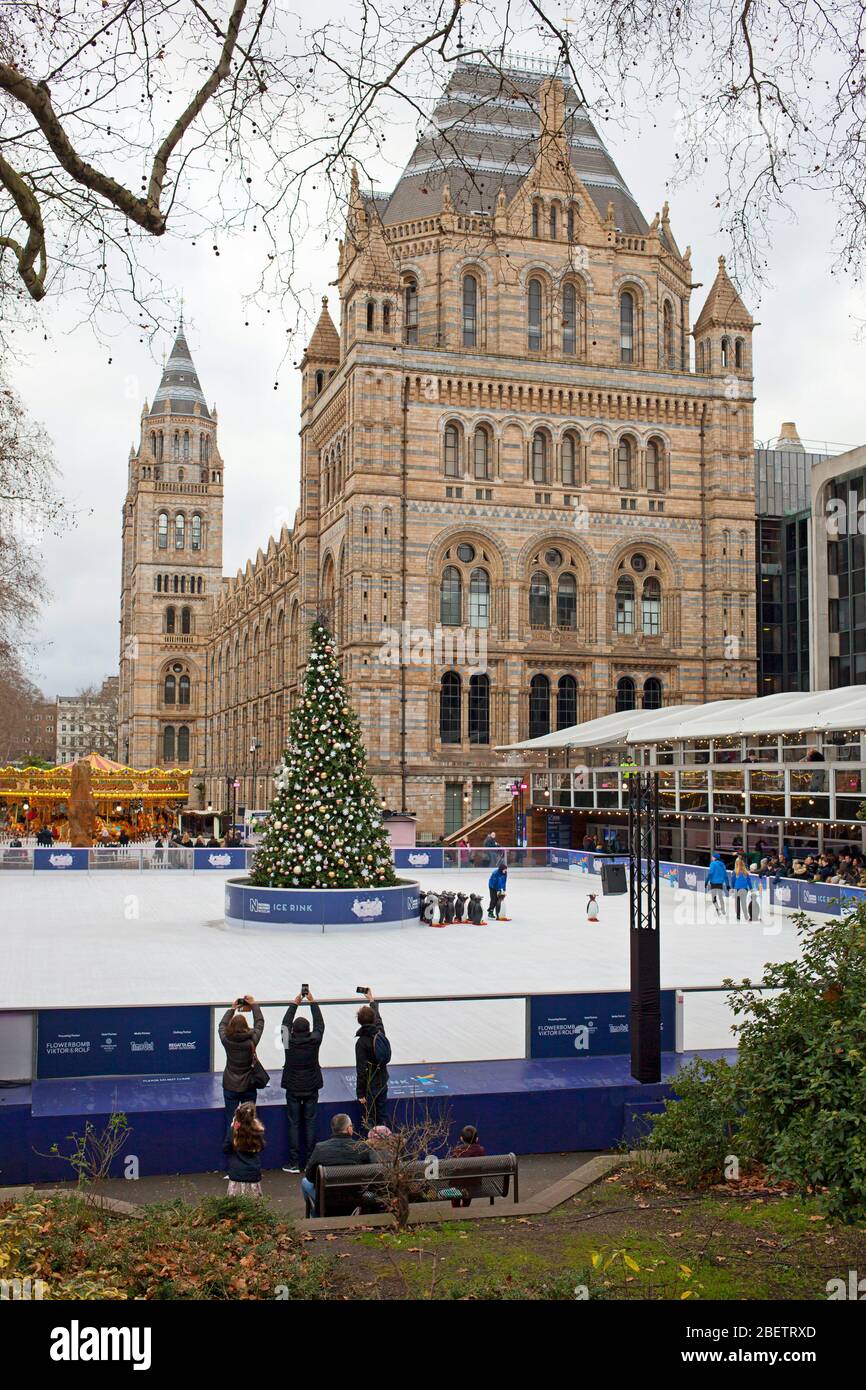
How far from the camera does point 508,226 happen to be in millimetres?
52156

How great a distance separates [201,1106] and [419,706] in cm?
3790

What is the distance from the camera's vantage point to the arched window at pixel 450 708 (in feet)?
161

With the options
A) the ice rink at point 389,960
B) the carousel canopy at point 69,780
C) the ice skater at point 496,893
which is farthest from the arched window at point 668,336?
the ice skater at point 496,893

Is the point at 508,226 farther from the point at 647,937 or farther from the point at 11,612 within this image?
the point at 647,937

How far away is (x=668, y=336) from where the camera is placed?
55.7 metres

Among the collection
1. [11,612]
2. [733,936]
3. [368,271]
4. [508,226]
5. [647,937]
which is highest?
[508,226]

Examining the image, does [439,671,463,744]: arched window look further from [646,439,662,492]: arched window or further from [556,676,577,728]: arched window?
[646,439,662,492]: arched window

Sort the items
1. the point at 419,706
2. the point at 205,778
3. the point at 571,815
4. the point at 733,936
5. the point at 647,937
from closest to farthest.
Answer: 1. the point at 647,937
2. the point at 733,936
3. the point at 571,815
4. the point at 419,706
5. the point at 205,778

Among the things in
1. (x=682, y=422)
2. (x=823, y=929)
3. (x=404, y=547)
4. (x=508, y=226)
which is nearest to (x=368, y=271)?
(x=508, y=226)

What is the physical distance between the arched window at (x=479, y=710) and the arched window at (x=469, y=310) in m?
15.1

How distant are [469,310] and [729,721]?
88.3 ft

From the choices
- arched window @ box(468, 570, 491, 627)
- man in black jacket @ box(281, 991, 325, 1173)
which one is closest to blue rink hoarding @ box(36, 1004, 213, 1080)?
man in black jacket @ box(281, 991, 325, 1173)

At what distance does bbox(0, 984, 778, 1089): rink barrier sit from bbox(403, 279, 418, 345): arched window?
44.9 m

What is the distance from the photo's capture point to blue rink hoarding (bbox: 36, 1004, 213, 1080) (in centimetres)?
1084
